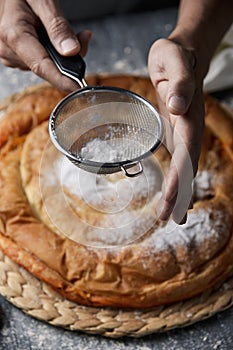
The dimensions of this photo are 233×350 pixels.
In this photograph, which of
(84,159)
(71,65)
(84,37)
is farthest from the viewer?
(84,37)

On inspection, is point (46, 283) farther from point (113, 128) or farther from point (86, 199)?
point (113, 128)

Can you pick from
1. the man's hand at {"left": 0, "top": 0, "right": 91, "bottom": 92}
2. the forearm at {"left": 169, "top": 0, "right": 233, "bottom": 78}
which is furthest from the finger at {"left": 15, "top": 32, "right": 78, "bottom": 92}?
the forearm at {"left": 169, "top": 0, "right": 233, "bottom": 78}

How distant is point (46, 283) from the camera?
116cm

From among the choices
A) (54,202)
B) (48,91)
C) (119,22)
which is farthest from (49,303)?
(119,22)

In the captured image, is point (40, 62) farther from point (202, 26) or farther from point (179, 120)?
point (202, 26)

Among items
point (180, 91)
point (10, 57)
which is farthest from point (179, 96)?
point (10, 57)

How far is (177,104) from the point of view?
3.38 ft

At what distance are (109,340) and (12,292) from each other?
201 millimetres

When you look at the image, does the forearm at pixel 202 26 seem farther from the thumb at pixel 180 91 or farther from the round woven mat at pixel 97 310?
the round woven mat at pixel 97 310

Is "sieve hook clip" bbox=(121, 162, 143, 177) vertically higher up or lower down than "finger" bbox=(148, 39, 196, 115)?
lower down

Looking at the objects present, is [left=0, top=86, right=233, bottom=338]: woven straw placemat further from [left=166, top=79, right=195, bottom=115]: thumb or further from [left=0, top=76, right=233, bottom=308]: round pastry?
[left=166, top=79, right=195, bottom=115]: thumb

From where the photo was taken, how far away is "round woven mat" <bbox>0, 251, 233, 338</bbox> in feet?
3.68

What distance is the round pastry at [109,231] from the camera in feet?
3.74

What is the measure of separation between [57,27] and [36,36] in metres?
0.05
